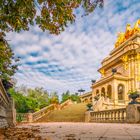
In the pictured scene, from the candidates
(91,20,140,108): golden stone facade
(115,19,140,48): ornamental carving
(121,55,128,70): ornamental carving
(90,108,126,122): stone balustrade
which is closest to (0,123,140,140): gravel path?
(90,108,126,122): stone balustrade

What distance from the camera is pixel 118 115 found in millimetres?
16281

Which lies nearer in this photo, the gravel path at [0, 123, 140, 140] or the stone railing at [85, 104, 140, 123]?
the gravel path at [0, 123, 140, 140]

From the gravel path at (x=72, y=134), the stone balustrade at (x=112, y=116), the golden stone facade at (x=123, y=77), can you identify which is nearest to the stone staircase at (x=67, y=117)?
the stone balustrade at (x=112, y=116)

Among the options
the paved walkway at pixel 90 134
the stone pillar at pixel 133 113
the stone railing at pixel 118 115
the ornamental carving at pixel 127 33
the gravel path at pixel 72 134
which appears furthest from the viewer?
the ornamental carving at pixel 127 33

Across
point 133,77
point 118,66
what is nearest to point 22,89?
point 118,66

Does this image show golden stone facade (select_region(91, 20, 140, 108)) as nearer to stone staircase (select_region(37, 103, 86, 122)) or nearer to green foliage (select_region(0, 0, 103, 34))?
stone staircase (select_region(37, 103, 86, 122))

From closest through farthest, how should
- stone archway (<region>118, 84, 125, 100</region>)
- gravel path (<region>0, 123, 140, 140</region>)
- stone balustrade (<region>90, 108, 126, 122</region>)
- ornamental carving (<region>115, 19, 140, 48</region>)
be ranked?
gravel path (<region>0, 123, 140, 140</region>) → stone balustrade (<region>90, 108, 126, 122</region>) → stone archway (<region>118, 84, 125, 100</region>) → ornamental carving (<region>115, 19, 140, 48</region>)

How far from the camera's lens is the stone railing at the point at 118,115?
14125 millimetres

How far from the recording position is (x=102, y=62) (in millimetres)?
54812

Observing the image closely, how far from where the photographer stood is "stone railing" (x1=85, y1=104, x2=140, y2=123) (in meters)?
14.1

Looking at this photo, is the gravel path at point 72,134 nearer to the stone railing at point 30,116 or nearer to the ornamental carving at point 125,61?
the stone railing at point 30,116

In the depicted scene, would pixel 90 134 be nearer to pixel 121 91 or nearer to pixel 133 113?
pixel 133 113

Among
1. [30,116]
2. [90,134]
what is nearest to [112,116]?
[90,134]

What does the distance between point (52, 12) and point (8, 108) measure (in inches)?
279
